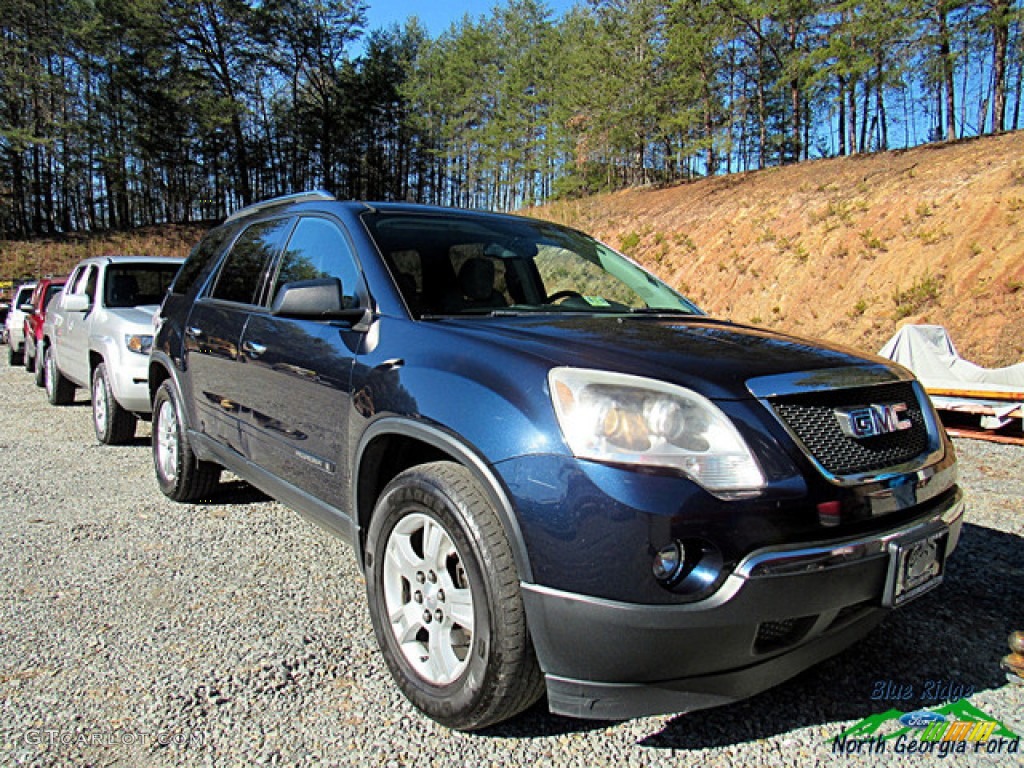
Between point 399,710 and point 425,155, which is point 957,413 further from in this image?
point 425,155

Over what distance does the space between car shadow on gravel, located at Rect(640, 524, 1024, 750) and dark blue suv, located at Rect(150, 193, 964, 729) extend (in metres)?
0.40

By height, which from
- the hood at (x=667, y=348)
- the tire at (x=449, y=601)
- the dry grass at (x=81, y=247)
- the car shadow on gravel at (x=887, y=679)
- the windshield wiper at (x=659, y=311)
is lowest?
the car shadow on gravel at (x=887, y=679)

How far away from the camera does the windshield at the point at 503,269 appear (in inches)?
110

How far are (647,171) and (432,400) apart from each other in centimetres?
2982

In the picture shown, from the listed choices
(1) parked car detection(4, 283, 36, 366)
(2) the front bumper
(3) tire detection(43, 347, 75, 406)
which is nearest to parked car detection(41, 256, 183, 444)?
(3) tire detection(43, 347, 75, 406)

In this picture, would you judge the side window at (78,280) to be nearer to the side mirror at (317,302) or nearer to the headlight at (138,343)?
the headlight at (138,343)

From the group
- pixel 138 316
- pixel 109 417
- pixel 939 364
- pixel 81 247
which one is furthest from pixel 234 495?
pixel 81 247

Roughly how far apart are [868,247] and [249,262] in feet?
50.3

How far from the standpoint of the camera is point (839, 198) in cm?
1753

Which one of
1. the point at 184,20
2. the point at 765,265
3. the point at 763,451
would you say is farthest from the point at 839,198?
the point at 184,20

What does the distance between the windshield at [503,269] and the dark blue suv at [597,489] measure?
0.03 m

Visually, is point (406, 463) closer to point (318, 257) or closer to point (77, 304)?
point (318, 257)

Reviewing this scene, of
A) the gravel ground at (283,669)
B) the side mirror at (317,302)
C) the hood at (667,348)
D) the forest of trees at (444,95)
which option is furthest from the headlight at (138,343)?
the forest of trees at (444,95)

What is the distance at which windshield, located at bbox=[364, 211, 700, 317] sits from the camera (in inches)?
110
